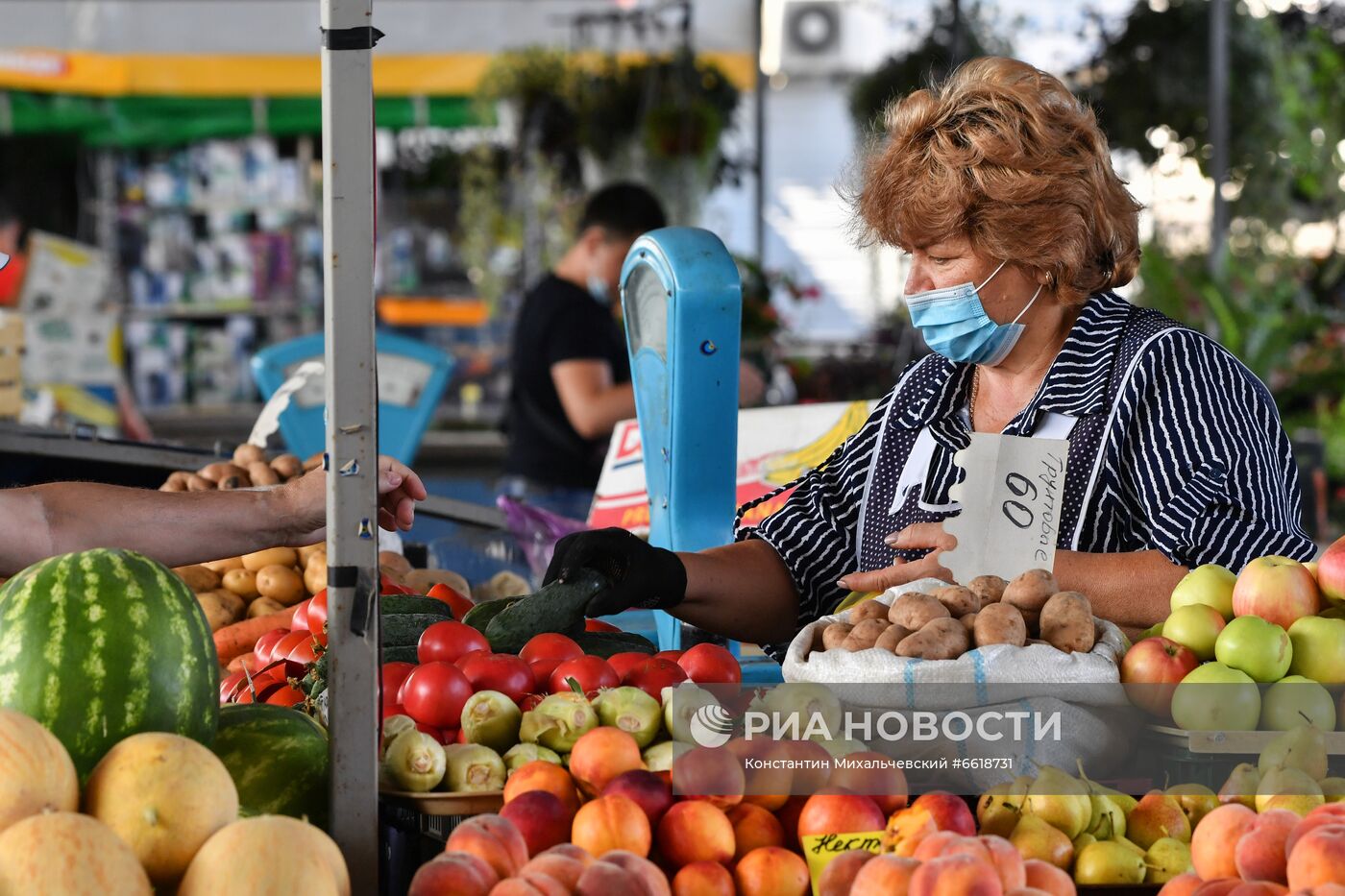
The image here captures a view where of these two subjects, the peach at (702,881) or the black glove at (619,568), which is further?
the black glove at (619,568)

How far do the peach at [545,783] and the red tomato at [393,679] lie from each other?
0.30m

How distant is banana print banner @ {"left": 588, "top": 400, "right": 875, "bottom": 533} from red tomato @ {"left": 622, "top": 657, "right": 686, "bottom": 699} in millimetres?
1701

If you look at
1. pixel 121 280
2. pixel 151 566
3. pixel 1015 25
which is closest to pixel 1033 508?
pixel 151 566

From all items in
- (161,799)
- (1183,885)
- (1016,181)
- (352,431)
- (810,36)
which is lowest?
(1183,885)

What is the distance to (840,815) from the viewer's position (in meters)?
1.48

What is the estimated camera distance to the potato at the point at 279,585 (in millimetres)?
3316

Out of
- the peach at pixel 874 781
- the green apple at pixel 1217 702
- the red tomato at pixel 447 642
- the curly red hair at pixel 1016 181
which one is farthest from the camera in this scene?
the curly red hair at pixel 1016 181

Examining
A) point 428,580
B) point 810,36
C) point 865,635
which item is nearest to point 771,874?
point 865,635

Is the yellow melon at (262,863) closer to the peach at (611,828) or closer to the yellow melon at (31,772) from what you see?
the yellow melon at (31,772)

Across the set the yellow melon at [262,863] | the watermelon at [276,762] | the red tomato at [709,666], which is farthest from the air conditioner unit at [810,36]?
the yellow melon at [262,863]

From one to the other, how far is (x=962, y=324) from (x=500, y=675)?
112 cm

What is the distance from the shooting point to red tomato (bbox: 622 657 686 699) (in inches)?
71.4

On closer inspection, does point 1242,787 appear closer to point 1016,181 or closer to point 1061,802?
point 1061,802

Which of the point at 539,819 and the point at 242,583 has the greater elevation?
the point at 539,819
